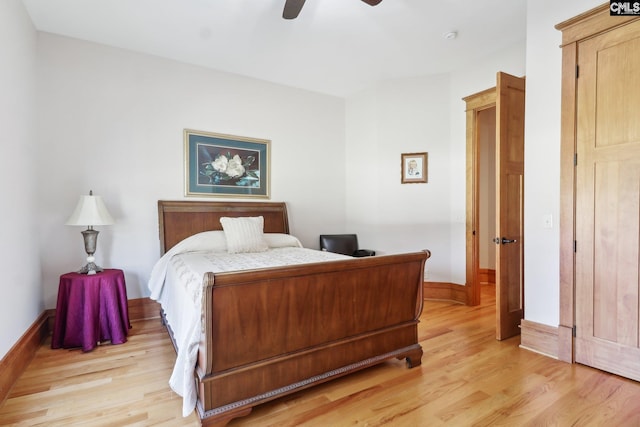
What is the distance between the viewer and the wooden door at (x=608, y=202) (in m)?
2.09

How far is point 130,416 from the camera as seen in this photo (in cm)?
181

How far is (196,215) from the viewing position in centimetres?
367

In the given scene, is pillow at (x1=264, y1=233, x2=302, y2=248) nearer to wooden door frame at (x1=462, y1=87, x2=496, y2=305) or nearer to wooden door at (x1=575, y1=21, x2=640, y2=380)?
wooden door frame at (x1=462, y1=87, x2=496, y2=305)

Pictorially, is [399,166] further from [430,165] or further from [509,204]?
[509,204]

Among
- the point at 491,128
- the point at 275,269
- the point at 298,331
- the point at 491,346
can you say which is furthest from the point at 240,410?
the point at 491,128

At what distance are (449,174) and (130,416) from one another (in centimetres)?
390

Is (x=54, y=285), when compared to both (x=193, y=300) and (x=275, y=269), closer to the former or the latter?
(x=193, y=300)

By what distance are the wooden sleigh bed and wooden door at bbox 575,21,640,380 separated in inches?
46.4

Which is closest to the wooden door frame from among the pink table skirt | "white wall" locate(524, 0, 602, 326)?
"white wall" locate(524, 0, 602, 326)

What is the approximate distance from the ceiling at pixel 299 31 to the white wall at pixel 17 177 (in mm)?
465

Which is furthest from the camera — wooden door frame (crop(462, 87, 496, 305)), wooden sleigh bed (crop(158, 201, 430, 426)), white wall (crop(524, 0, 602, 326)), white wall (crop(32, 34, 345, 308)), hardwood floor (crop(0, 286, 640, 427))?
wooden door frame (crop(462, 87, 496, 305))

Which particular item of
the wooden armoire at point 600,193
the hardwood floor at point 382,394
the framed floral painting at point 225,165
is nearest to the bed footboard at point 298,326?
the hardwood floor at point 382,394

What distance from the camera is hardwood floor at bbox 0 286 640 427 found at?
1.77 meters

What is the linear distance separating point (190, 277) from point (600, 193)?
9.42 feet
